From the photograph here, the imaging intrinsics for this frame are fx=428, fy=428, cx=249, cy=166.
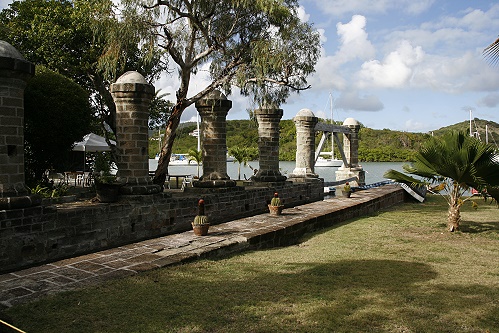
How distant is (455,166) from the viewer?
31.3ft

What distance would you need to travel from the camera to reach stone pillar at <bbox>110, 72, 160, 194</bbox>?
29.2 ft

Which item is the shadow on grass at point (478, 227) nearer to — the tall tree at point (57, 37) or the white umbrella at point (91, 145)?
the tall tree at point (57, 37)

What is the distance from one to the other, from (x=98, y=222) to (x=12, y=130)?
2147 millimetres

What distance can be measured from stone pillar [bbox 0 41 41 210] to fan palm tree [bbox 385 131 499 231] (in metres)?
8.18

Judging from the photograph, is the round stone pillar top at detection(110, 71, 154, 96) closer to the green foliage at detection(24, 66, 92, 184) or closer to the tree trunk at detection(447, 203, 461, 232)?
the green foliage at detection(24, 66, 92, 184)

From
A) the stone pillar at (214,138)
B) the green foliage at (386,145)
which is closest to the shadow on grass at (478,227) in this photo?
the stone pillar at (214,138)

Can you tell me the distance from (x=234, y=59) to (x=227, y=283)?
25.5ft

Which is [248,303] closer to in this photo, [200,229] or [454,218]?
[200,229]

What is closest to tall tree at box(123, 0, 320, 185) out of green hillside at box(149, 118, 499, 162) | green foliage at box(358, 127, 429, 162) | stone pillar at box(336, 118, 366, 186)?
stone pillar at box(336, 118, 366, 186)

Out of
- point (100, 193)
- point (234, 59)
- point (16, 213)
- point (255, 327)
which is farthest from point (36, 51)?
point (255, 327)

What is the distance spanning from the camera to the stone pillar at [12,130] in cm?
630

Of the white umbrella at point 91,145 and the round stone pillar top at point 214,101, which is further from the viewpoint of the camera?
the white umbrella at point 91,145

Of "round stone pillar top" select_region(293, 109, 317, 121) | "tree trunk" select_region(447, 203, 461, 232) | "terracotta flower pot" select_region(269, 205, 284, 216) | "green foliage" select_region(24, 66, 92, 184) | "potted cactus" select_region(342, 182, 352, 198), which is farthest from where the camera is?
"round stone pillar top" select_region(293, 109, 317, 121)

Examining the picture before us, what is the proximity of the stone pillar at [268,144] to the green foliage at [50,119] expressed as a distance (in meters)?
5.69
